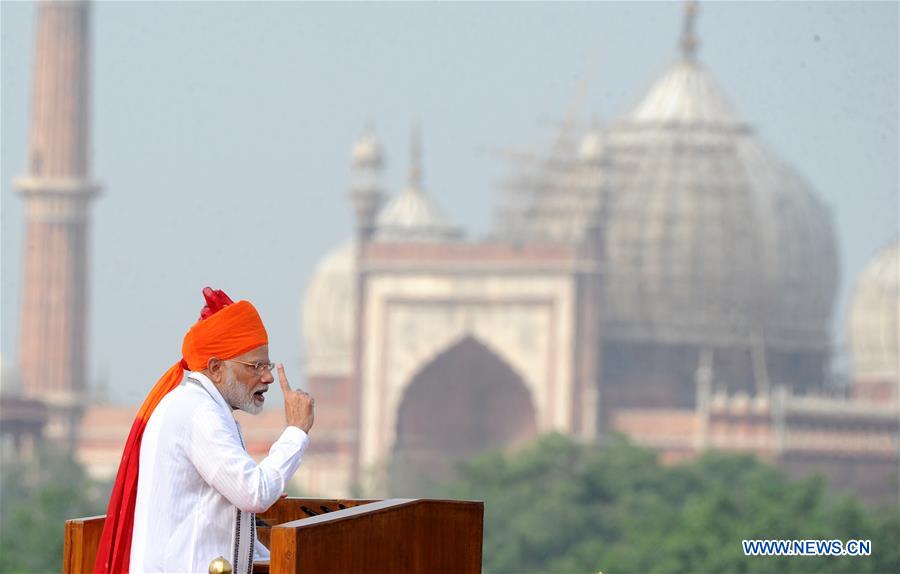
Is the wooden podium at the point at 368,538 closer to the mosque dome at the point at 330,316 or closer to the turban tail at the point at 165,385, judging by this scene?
the turban tail at the point at 165,385

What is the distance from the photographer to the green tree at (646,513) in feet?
60.0

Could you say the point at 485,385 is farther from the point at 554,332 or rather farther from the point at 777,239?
the point at 777,239

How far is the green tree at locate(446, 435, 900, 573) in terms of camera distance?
18281mm

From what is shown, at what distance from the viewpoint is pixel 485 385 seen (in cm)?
3022

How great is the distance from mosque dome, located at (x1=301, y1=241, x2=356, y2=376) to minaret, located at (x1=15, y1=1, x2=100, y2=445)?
149 inches

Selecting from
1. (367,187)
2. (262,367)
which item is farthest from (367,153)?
(262,367)

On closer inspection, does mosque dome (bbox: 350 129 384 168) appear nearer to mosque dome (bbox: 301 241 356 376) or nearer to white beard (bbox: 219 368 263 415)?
mosque dome (bbox: 301 241 356 376)

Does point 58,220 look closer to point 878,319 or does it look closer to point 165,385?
point 878,319

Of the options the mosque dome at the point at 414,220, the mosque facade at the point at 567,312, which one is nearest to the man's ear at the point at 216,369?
the mosque facade at the point at 567,312

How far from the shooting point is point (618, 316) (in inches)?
1271

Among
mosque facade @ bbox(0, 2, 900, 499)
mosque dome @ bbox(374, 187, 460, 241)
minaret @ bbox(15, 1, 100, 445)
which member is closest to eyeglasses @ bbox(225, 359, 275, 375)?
mosque facade @ bbox(0, 2, 900, 499)

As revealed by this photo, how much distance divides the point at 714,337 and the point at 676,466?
6.79 m

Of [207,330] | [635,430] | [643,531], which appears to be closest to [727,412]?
[635,430]

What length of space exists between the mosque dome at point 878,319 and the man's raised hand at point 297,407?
29316 mm
